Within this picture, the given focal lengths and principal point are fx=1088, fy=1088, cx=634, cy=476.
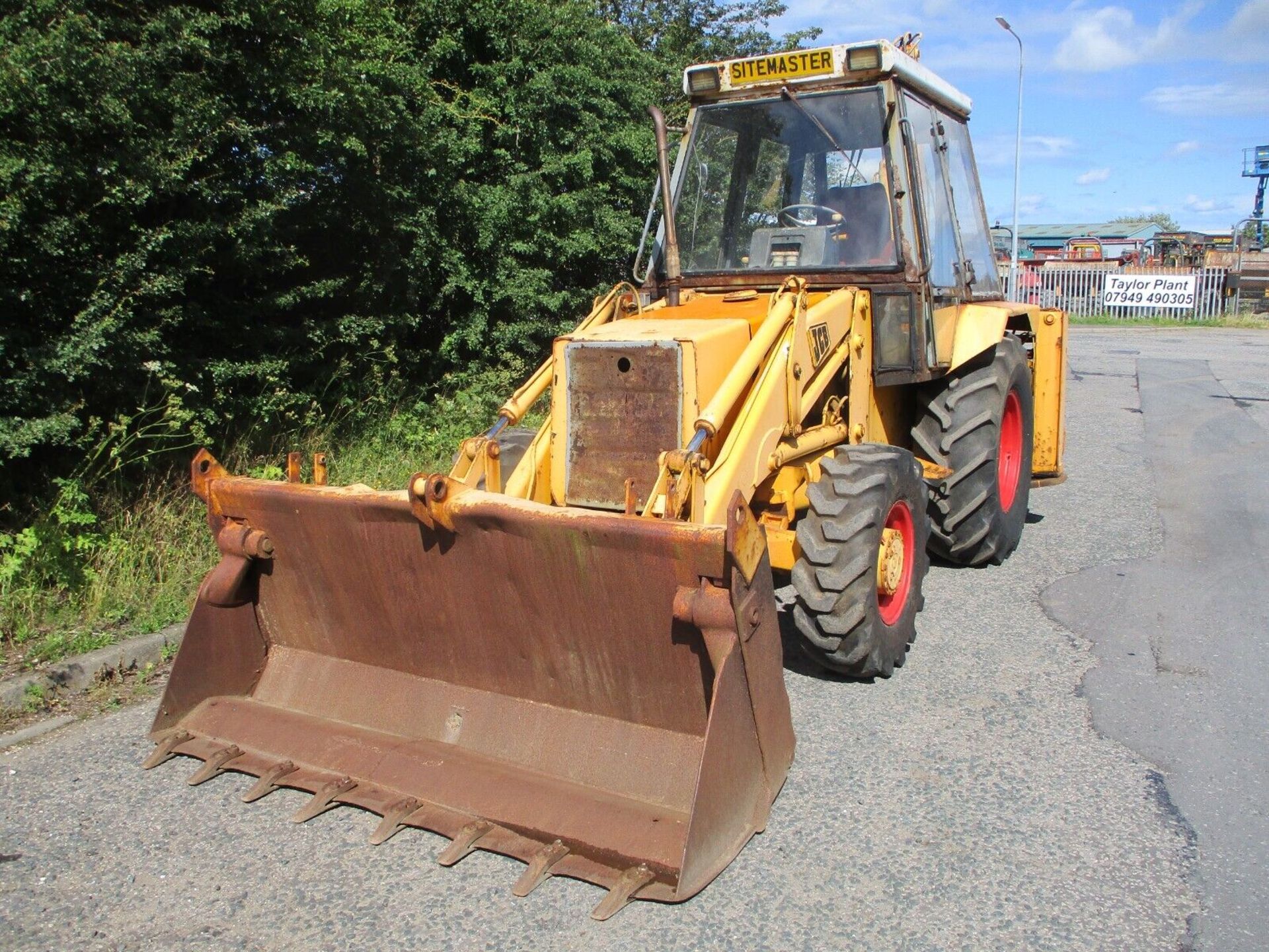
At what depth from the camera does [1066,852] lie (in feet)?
11.4

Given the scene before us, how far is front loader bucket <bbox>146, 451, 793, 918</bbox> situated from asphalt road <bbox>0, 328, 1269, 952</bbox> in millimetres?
144

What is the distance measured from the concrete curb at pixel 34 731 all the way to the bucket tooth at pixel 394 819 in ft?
6.25

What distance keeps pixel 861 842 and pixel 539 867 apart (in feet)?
3.51

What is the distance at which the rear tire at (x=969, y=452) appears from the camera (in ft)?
19.8

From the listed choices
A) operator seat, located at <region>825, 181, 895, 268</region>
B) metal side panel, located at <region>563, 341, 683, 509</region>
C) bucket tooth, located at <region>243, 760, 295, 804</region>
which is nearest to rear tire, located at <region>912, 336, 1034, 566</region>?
operator seat, located at <region>825, 181, 895, 268</region>

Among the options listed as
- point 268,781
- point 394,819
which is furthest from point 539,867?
point 268,781

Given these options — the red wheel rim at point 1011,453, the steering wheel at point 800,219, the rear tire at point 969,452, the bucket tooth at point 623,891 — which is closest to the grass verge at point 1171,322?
the red wheel rim at point 1011,453

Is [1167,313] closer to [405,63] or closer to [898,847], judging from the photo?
[405,63]

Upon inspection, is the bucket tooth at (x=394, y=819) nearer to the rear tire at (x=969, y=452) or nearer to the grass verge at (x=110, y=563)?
the grass verge at (x=110, y=563)

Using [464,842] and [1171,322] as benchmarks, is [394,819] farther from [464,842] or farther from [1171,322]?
[1171,322]

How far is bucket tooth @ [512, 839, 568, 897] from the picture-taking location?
10.6ft

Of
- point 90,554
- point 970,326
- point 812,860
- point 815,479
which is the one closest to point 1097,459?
point 970,326

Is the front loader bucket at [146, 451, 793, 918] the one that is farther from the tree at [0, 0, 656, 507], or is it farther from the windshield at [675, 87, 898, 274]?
the windshield at [675, 87, 898, 274]

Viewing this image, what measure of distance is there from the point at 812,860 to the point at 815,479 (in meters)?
2.03
